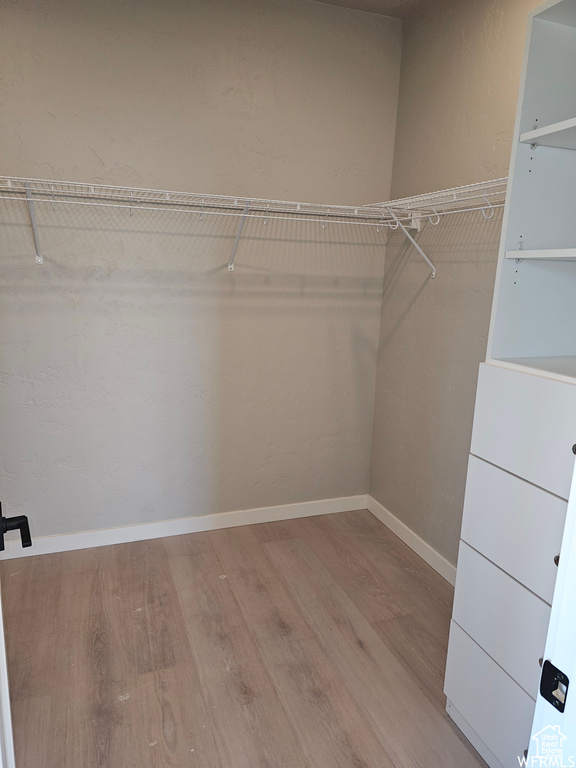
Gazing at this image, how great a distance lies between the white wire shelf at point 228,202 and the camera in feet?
6.97

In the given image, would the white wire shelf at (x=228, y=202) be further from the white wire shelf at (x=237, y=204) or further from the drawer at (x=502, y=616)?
the drawer at (x=502, y=616)

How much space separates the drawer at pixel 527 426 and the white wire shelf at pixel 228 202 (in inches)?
35.9

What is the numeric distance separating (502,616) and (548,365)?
0.66 metres

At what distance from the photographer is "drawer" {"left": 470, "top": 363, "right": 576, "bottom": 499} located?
123 cm

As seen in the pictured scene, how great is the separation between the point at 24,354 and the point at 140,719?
1.47m

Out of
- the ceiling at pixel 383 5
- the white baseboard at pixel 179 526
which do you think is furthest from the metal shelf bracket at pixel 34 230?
the ceiling at pixel 383 5

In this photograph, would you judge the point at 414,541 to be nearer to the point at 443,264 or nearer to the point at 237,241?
the point at 443,264

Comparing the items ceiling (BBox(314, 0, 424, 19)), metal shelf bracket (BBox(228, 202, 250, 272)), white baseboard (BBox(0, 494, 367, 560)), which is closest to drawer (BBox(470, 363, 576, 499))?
metal shelf bracket (BBox(228, 202, 250, 272))

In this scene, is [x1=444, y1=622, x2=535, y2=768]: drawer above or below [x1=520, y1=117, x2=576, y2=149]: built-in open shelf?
below

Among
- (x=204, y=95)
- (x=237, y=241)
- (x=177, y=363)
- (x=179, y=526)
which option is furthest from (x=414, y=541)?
(x=204, y=95)

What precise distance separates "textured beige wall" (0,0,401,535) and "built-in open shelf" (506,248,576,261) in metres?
1.38

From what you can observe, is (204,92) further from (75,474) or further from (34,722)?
(34,722)

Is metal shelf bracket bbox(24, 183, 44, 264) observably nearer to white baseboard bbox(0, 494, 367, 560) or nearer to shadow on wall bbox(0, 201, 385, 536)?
shadow on wall bbox(0, 201, 385, 536)

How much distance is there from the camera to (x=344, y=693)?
177 cm
